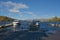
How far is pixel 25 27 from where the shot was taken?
8188mm

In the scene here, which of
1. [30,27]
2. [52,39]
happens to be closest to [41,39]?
[52,39]

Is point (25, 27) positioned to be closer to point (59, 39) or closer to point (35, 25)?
point (35, 25)

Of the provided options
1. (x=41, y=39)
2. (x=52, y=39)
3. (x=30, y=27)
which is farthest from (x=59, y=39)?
(x=30, y=27)

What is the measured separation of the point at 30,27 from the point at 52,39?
3.04 m

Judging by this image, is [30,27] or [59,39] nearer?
[59,39]

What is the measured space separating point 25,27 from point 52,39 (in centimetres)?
352

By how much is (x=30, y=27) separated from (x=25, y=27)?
51cm

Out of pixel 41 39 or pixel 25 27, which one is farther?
pixel 25 27

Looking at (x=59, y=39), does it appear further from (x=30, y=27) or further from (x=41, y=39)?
(x=30, y=27)

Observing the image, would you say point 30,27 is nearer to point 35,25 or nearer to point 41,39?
point 35,25

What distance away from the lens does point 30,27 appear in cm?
778

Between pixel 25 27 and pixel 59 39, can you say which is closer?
pixel 59 39

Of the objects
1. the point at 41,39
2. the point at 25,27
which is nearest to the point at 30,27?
the point at 25,27

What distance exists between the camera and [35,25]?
8.22 m
